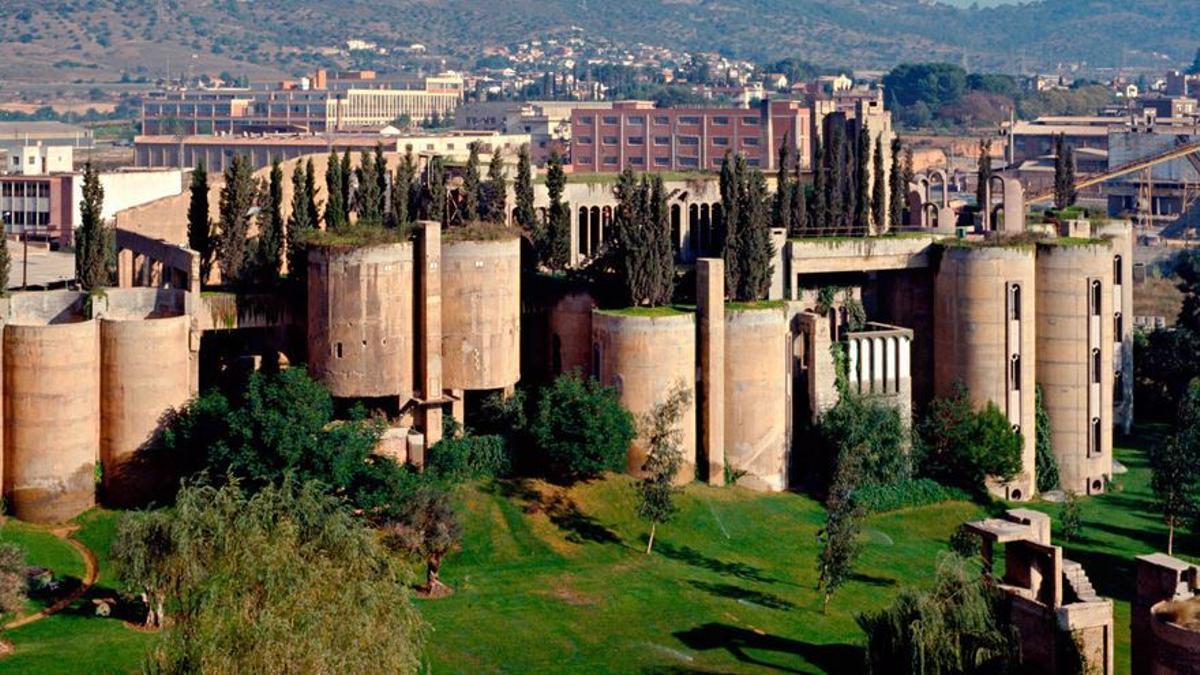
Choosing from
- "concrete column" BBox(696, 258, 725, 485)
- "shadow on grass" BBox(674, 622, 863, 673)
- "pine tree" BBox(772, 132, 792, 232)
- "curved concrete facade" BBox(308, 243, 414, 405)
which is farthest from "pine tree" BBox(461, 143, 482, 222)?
"shadow on grass" BBox(674, 622, 863, 673)

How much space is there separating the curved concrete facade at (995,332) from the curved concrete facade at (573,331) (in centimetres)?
1332

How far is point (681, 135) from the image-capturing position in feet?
490

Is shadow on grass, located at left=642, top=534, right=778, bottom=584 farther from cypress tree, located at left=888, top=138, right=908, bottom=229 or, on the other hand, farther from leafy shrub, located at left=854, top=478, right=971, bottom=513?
cypress tree, located at left=888, top=138, right=908, bottom=229

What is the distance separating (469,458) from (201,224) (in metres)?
12.2

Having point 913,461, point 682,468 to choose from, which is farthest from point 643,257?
point 913,461

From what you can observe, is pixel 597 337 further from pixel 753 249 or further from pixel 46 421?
pixel 46 421

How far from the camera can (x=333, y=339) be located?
59219 millimetres

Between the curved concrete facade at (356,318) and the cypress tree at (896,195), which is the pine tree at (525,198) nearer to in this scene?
the curved concrete facade at (356,318)

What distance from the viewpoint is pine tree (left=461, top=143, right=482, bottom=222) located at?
218ft

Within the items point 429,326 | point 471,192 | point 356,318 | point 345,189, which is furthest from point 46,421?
point 471,192

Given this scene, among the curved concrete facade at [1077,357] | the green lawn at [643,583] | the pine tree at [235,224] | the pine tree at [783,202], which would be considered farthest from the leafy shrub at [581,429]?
the curved concrete facade at [1077,357]

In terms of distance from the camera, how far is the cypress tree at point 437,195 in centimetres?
6569

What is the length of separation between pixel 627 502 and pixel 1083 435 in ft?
63.6

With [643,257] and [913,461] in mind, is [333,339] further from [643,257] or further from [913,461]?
[913,461]
